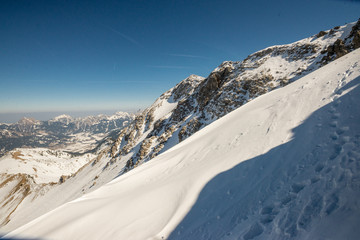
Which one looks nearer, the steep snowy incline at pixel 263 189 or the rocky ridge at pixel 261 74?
the steep snowy incline at pixel 263 189

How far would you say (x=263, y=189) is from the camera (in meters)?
4.93

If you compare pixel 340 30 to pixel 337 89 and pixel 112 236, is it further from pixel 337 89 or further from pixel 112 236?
pixel 112 236

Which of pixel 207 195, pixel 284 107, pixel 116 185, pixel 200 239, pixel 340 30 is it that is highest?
pixel 340 30

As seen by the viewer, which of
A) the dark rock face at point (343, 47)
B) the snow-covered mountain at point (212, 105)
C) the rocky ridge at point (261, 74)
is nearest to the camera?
the dark rock face at point (343, 47)

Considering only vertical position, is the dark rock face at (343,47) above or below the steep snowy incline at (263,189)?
above

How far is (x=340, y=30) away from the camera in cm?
3381

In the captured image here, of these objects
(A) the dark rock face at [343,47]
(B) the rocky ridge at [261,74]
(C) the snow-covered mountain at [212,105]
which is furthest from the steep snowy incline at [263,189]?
(B) the rocky ridge at [261,74]

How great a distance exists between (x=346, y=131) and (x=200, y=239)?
19.7ft

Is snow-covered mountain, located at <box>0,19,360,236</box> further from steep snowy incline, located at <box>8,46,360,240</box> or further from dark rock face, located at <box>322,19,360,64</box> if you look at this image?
steep snowy incline, located at <box>8,46,360,240</box>

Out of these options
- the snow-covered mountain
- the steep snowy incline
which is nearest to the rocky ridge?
the snow-covered mountain

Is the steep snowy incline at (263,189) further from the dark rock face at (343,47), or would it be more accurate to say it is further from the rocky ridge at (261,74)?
the rocky ridge at (261,74)

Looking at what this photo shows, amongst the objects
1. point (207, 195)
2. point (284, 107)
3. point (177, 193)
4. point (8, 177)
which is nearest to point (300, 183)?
point (207, 195)

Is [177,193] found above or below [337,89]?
below

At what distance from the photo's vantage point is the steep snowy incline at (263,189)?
Answer: 3.54 m
